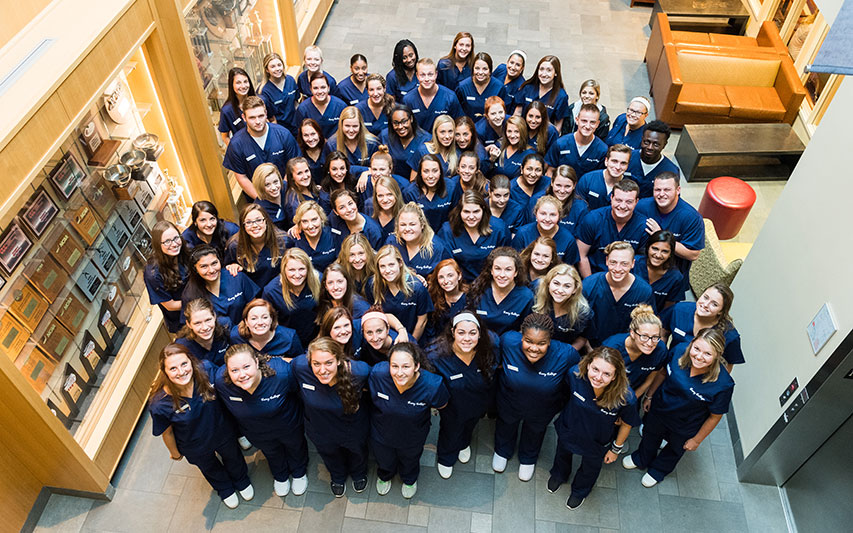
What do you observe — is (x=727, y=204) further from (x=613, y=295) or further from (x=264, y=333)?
(x=264, y=333)

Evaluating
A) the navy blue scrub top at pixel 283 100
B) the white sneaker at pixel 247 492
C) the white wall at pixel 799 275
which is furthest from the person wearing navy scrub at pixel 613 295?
the navy blue scrub top at pixel 283 100

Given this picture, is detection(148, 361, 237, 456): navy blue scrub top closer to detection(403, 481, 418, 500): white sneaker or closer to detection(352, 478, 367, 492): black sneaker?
detection(352, 478, 367, 492): black sneaker

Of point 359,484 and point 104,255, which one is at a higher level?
point 104,255

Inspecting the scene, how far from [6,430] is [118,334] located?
1.18 metres

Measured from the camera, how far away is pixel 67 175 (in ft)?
14.5

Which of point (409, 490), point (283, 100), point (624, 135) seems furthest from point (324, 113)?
point (409, 490)

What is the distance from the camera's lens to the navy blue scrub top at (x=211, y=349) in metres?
3.95

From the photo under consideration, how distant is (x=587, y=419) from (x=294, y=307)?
2.04m

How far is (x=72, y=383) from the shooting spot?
442cm

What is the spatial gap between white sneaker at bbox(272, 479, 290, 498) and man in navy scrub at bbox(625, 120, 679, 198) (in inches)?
142

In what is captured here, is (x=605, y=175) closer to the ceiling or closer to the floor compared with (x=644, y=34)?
closer to the ceiling

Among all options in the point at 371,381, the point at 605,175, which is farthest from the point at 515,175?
the point at 371,381

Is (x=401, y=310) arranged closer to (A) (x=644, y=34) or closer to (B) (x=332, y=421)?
Answer: (B) (x=332, y=421)

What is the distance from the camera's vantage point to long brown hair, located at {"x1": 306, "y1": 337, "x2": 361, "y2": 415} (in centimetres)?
351
